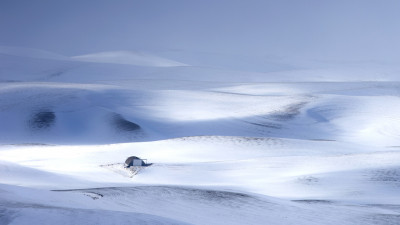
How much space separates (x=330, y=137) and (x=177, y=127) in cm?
1250

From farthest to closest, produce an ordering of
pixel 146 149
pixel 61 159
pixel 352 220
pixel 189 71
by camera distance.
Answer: pixel 189 71, pixel 146 149, pixel 61 159, pixel 352 220

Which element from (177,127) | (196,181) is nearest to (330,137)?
(177,127)

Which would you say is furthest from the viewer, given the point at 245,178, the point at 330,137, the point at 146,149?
the point at 330,137

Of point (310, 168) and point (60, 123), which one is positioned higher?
point (60, 123)

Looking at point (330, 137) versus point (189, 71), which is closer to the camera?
point (330, 137)

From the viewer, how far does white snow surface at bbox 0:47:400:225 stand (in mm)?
→ 22097

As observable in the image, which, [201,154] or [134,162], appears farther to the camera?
[201,154]

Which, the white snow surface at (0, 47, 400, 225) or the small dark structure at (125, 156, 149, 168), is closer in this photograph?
the white snow surface at (0, 47, 400, 225)

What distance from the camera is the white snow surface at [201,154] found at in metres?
22.1

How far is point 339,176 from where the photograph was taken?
32562 millimetres

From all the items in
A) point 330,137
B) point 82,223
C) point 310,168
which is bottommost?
point 82,223

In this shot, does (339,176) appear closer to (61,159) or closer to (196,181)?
(196,181)

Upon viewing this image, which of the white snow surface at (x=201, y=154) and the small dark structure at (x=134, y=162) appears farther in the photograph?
the small dark structure at (x=134, y=162)

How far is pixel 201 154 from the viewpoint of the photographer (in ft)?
142
